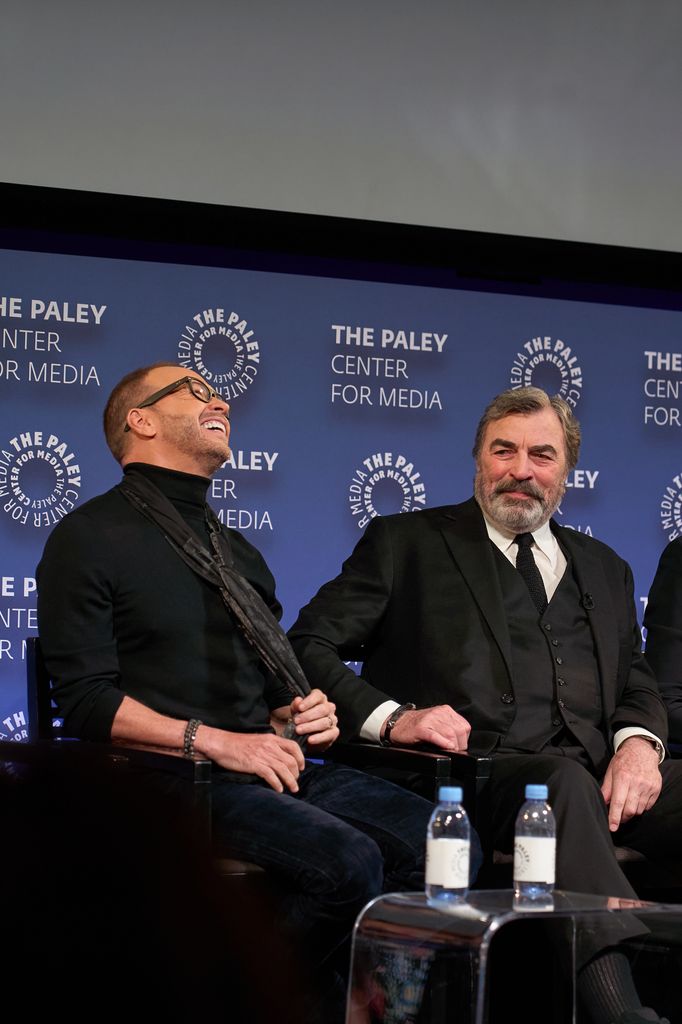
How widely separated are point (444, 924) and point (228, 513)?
2.14 meters

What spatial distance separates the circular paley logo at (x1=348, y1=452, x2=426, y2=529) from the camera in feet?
14.0

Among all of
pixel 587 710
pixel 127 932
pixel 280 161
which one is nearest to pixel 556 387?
pixel 280 161

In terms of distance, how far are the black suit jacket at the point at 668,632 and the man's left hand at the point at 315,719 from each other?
44.6 inches

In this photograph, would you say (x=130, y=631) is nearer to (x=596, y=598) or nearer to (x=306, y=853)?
(x=306, y=853)

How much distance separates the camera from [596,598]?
346cm

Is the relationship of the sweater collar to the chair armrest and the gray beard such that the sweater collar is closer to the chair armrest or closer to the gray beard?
the chair armrest

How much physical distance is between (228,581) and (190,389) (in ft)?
1.71

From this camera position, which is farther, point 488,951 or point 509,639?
point 509,639

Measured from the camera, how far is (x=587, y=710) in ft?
10.8

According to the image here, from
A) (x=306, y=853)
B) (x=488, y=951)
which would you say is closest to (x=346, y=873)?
(x=306, y=853)

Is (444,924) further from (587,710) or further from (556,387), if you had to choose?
(556,387)

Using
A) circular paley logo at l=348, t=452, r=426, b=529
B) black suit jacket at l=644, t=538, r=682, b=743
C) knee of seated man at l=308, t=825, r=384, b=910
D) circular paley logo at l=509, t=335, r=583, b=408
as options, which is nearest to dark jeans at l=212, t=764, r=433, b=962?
knee of seated man at l=308, t=825, r=384, b=910

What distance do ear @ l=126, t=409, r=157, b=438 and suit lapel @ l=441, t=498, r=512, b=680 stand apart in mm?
807

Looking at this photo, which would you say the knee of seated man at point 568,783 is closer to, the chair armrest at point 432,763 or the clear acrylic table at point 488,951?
the chair armrest at point 432,763
